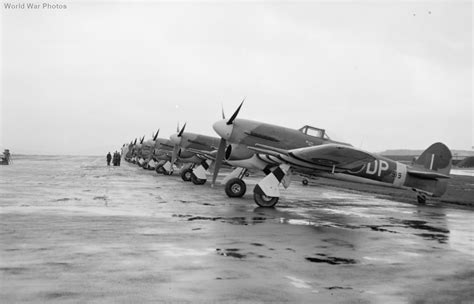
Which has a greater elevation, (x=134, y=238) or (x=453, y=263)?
(x=453, y=263)

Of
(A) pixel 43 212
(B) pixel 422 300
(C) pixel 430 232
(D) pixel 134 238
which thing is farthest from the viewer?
(A) pixel 43 212

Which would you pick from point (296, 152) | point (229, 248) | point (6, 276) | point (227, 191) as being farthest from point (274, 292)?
point (227, 191)

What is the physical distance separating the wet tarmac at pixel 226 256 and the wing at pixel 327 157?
2132mm

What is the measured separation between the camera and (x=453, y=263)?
7.13m

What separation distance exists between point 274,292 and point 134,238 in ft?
12.6

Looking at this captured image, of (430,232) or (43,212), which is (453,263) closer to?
(430,232)

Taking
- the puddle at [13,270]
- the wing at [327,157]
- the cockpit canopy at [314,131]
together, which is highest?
the cockpit canopy at [314,131]

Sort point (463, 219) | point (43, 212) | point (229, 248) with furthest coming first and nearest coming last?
1. point (463, 219)
2. point (43, 212)
3. point (229, 248)

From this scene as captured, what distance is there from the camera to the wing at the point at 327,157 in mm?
14316

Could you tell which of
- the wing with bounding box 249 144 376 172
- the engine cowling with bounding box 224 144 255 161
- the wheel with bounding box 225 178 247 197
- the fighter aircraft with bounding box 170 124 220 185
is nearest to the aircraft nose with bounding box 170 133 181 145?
the fighter aircraft with bounding box 170 124 220 185

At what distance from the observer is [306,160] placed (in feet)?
48.1

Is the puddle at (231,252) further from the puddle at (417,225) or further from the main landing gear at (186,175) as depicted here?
the main landing gear at (186,175)

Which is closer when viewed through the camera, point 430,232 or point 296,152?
point 430,232

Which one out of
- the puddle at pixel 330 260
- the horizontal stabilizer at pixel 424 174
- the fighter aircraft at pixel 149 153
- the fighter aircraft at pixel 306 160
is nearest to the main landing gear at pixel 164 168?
the fighter aircraft at pixel 149 153
